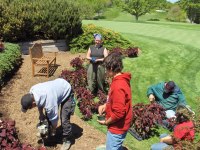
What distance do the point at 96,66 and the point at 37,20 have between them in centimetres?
547

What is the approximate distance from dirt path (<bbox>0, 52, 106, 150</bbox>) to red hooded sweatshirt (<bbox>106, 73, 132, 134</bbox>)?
2.58m

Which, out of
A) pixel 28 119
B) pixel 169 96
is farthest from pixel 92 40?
pixel 28 119

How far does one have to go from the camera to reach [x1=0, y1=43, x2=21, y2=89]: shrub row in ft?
34.5

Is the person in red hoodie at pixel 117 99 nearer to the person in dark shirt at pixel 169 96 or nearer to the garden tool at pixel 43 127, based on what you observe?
the garden tool at pixel 43 127

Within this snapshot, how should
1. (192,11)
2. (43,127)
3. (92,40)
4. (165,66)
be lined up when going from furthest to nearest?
(192,11) → (92,40) → (165,66) → (43,127)

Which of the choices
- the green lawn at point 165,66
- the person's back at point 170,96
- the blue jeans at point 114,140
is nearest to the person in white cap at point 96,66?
the green lawn at point 165,66

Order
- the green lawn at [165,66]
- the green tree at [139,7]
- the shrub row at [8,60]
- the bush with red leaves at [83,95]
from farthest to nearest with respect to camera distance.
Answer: the green tree at [139,7]
the green lawn at [165,66]
the shrub row at [8,60]
the bush with red leaves at [83,95]

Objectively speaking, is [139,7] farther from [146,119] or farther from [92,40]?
[146,119]

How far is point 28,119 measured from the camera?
8727mm

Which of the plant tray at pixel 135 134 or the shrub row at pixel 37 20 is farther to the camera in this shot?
the shrub row at pixel 37 20

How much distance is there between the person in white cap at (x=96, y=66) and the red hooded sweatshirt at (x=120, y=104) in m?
4.42

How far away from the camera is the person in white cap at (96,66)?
947 centimetres

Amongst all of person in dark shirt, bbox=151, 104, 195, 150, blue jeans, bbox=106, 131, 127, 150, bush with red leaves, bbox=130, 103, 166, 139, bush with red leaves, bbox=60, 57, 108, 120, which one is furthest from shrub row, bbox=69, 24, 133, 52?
blue jeans, bbox=106, 131, 127, 150

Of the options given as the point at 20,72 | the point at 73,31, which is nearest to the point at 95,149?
the point at 20,72
